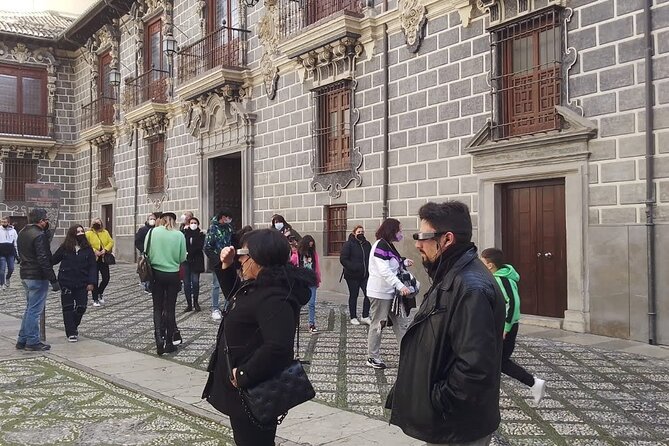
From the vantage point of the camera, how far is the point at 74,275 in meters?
8.21

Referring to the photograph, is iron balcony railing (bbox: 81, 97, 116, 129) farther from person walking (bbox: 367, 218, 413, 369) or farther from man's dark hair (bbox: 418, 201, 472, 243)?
man's dark hair (bbox: 418, 201, 472, 243)

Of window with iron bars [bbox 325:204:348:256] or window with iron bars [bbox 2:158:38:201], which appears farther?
window with iron bars [bbox 2:158:38:201]

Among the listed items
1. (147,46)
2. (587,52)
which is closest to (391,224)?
(587,52)

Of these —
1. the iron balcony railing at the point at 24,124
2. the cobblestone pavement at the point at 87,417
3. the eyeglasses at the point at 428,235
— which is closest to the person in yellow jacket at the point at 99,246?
the cobblestone pavement at the point at 87,417

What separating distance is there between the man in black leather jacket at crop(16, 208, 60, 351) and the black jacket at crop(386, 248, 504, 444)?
6.04 m

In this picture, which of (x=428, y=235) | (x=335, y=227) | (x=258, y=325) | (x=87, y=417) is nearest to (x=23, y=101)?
(x=335, y=227)

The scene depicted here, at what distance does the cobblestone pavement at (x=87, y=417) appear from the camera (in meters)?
4.51

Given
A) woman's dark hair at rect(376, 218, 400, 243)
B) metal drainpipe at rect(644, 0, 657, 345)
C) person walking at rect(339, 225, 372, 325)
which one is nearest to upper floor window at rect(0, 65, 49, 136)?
person walking at rect(339, 225, 372, 325)

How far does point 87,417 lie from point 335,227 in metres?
8.86

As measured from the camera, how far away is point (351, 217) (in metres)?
12.7

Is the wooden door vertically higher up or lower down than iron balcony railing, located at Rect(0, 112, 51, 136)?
lower down

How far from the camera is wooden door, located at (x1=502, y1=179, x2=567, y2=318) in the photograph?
9289 millimetres

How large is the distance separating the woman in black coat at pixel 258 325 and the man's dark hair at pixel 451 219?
2.35ft

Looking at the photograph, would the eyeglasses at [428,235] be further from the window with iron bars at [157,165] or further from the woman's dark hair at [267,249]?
the window with iron bars at [157,165]
